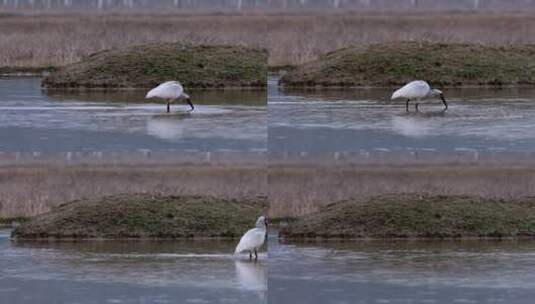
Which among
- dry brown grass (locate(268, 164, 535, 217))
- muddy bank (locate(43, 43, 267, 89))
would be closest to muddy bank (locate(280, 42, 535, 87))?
muddy bank (locate(43, 43, 267, 89))

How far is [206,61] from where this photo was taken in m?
23.9

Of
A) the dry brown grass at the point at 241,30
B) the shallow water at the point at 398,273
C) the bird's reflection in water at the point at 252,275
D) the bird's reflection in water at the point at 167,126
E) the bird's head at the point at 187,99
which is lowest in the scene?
the bird's reflection in water at the point at 252,275

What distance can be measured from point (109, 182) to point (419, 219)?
5.25 m

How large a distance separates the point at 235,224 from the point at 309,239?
10.4 feet

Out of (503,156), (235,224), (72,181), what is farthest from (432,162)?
(72,181)

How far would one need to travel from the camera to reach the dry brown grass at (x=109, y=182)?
25125 millimetres

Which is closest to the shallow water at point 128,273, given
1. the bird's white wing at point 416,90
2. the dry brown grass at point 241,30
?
the bird's white wing at point 416,90

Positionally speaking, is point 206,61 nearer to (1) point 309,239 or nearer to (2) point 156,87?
(2) point 156,87

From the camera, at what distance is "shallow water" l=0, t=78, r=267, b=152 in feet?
68.9

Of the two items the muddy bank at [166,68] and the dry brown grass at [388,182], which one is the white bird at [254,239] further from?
the muddy bank at [166,68]

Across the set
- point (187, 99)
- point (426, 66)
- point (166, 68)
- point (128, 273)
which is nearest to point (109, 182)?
point (166, 68)

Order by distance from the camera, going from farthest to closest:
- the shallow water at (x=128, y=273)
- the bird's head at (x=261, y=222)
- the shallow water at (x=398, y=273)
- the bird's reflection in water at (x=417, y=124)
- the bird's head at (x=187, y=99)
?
the bird's head at (x=187, y=99) → the bird's reflection in water at (x=417, y=124) → the bird's head at (x=261, y=222) → the shallow water at (x=128, y=273) → the shallow water at (x=398, y=273)

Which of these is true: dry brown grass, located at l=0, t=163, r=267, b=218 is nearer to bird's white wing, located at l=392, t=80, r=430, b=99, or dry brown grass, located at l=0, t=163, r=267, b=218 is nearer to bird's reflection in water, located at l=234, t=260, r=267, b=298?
bird's white wing, located at l=392, t=80, r=430, b=99

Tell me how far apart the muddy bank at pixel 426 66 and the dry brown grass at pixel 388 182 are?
39.6 inches
